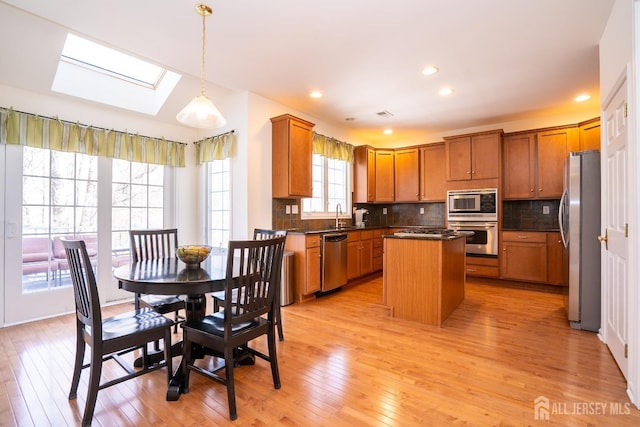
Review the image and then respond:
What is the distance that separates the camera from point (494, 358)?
243 cm

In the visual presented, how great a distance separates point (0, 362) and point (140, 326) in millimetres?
1460

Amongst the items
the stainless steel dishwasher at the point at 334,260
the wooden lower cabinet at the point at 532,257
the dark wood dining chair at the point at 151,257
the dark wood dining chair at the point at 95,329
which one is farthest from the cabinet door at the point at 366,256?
the dark wood dining chair at the point at 95,329

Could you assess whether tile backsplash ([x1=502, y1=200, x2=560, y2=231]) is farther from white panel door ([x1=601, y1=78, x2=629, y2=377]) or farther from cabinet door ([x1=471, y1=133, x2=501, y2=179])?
white panel door ([x1=601, y1=78, x2=629, y2=377])

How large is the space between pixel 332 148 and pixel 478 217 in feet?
8.61

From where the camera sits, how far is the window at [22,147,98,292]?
3.28 m

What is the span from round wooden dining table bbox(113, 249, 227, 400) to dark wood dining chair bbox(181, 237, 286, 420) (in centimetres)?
11

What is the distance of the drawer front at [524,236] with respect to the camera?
451cm

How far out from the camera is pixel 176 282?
1792 millimetres

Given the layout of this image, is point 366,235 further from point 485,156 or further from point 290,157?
point 485,156

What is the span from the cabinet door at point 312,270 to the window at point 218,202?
1.15 metres

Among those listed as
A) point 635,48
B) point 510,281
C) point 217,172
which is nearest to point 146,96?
point 217,172

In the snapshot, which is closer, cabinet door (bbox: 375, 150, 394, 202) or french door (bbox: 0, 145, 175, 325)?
french door (bbox: 0, 145, 175, 325)

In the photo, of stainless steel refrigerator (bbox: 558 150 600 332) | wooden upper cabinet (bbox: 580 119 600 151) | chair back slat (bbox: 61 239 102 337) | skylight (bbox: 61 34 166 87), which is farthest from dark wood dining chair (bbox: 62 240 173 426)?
wooden upper cabinet (bbox: 580 119 600 151)

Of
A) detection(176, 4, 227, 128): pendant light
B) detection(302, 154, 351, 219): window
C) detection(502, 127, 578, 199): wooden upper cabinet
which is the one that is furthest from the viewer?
detection(302, 154, 351, 219): window
